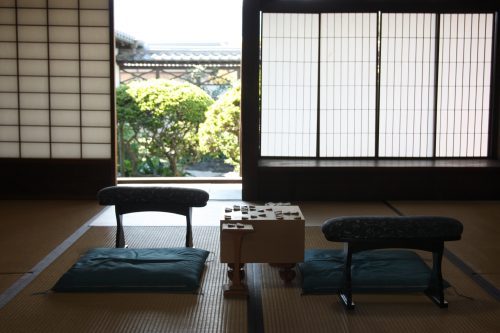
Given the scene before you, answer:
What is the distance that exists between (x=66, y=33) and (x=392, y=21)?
3.61 m

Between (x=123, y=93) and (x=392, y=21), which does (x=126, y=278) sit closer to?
(x=392, y=21)

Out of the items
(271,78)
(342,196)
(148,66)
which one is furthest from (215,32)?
(342,196)

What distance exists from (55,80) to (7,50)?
601mm

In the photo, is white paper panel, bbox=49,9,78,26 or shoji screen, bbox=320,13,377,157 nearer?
white paper panel, bbox=49,9,78,26

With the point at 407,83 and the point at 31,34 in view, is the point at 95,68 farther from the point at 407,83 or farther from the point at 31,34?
the point at 407,83

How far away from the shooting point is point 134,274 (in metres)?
3.50

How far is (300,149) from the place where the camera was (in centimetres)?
693

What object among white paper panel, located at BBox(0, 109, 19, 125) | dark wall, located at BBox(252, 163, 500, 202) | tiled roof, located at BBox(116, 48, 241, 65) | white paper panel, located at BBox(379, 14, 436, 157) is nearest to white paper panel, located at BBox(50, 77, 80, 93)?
white paper panel, located at BBox(0, 109, 19, 125)

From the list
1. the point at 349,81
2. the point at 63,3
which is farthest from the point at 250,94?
the point at 63,3

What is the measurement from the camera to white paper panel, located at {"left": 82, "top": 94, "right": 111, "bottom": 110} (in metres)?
6.64

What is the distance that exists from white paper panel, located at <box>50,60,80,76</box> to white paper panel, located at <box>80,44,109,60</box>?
0.14 m

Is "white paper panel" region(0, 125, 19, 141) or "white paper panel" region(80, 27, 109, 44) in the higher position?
"white paper panel" region(80, 27, 109, 44)

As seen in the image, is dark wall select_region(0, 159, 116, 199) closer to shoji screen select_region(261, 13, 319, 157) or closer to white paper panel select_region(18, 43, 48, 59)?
white paper panel select_region(18, 43, 48, 59)

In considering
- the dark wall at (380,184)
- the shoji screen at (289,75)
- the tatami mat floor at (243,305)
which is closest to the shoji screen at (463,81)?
the dark wall at (380,184)
